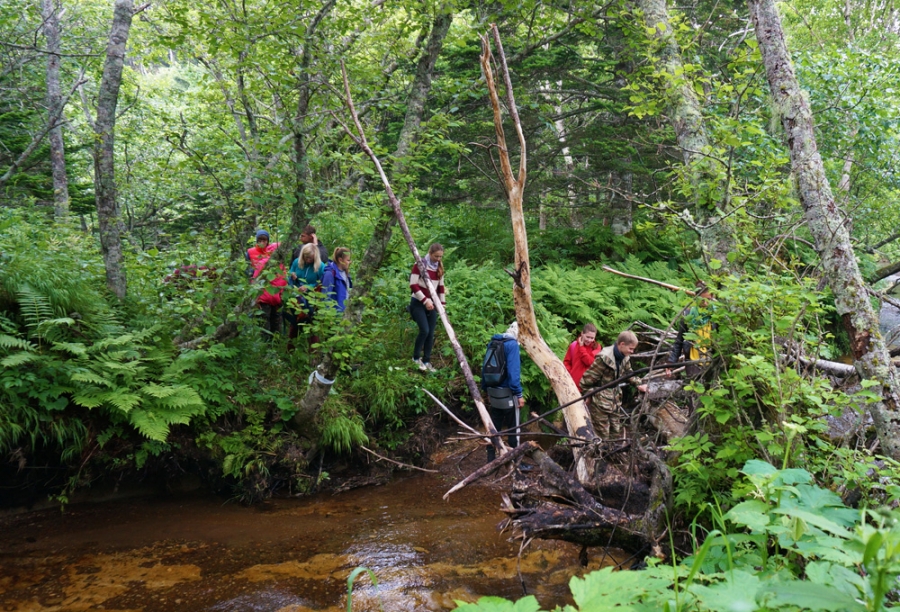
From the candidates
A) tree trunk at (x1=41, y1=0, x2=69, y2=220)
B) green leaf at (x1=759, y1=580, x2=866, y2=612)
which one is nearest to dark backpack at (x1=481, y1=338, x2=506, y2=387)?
green leaf at (x1=759, y1=580, x2=866, y2=612)

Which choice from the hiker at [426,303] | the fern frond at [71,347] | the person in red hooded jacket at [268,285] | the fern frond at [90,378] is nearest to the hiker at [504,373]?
the hiker at [426,303]

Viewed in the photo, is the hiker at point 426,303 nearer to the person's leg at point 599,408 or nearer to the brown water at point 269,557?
the brown water at point 269,557

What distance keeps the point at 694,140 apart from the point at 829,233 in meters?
1.76

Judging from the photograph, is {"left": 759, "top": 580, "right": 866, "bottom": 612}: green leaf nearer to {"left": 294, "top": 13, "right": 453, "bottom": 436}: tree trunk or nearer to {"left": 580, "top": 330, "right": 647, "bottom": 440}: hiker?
{"left": 580, "top": 330, "right": 647, "bottom": 440}: hiker

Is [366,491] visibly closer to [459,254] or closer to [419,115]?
[419,115]

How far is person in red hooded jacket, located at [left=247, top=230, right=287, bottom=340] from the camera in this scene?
7.12 meters

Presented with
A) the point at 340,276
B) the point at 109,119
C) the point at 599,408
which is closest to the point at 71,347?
the point at 109,119

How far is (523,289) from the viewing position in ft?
16.2

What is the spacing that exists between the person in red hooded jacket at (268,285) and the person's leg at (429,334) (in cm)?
230

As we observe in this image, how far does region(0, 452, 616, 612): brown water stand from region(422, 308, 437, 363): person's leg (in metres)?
2.48

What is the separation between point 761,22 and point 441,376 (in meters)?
6.39

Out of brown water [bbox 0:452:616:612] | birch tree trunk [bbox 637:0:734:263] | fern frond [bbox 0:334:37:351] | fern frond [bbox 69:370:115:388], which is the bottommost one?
brown water [bbox 0:452:616:612]

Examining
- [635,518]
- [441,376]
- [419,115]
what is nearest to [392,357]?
[441,376]

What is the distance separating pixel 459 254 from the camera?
42.3 feet
